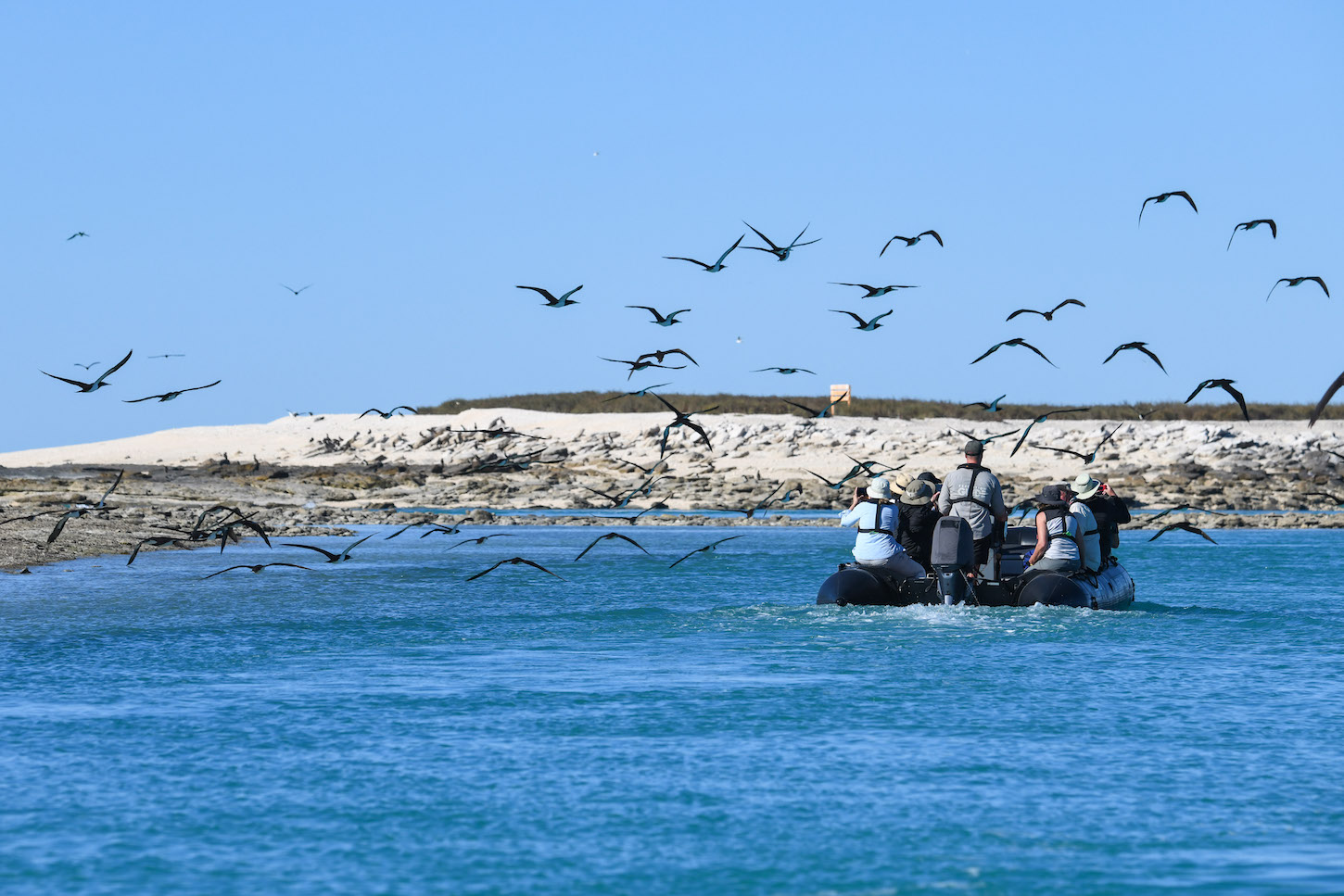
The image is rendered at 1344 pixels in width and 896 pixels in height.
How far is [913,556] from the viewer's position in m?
18.4

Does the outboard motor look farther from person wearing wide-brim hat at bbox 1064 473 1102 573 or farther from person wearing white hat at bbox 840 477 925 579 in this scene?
person wearing wide-brim hat at bbox 1064 473 1102 573

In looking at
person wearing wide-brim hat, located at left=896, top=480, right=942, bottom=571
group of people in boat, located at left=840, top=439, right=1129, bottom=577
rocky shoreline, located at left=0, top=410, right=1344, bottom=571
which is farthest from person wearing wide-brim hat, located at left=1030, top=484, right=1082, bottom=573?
rocky shoreline, located at left=0, top=410, right=1344, bottom=571

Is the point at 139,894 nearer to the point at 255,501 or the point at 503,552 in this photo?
the point at 503,552

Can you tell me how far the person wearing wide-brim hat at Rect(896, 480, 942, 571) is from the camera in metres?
18.1

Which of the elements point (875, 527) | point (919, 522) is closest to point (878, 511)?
point (875, 527)

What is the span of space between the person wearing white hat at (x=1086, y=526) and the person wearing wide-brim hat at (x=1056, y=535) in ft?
0.25

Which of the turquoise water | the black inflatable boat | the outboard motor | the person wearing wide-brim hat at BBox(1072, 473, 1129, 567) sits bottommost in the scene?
the turquoise water

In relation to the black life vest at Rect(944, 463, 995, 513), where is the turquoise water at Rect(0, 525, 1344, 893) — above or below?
below

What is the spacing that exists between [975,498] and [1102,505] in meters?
1.98

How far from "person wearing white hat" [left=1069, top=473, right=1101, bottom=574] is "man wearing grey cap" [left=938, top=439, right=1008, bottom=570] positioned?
905mm

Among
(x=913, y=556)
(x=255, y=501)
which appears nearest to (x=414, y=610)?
(x=913, y=556)

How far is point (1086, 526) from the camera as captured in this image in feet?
58.3

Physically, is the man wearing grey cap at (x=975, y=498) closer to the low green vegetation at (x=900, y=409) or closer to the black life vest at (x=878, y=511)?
the black life vest at (x=878, y=511)

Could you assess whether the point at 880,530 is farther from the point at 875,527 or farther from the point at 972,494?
the point at 972,494
